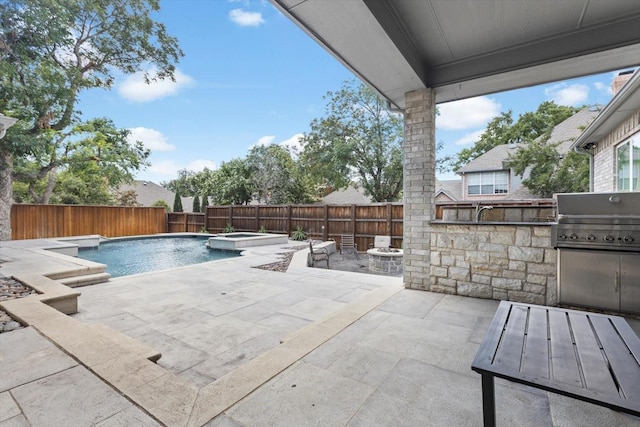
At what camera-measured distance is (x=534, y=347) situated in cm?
124

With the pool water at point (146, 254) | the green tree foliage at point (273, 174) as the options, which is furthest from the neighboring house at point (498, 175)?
the pool water at point (146, 254)

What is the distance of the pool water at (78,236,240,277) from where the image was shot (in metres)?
7.96

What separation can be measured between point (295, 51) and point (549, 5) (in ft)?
50.6

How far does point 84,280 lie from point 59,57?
11.2 m

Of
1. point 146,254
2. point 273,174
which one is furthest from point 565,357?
point 273,174

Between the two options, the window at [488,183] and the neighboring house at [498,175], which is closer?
the neighboring house at [498,175]

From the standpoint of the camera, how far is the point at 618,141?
5.28m

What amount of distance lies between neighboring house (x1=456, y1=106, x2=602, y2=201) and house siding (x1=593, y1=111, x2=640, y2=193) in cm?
740

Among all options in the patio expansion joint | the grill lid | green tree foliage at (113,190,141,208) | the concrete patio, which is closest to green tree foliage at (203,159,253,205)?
green tree foliage at (113,190,141,208)

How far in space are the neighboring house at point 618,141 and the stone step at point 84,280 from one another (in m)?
7.77

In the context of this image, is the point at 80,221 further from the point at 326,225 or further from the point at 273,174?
the point at 326,225

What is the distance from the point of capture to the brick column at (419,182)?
13.1 feet

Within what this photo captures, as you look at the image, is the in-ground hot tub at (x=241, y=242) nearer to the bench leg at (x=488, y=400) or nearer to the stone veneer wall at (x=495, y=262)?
the stone veneer wall at (x=495, y=262)

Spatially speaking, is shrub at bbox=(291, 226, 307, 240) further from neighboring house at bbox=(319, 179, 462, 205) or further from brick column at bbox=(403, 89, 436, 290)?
brick column at bbox=(403, 89, 436, 290)
